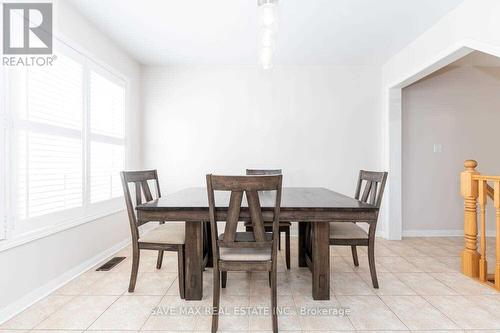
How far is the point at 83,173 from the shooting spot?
8.86ft

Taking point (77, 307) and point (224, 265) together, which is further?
point (77, 307)

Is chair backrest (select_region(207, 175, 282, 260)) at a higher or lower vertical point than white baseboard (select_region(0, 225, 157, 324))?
higher

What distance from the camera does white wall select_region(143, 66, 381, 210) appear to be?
4.02 m

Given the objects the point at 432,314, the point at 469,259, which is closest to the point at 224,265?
the point at 432,314

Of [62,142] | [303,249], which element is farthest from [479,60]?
[62,142]

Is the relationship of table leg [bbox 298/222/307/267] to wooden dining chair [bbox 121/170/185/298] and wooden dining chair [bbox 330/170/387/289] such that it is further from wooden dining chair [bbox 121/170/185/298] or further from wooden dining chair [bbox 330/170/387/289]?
wooden dining chair [bbox 121/170/185/298]

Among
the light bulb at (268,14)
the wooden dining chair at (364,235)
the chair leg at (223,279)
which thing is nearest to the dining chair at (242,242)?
the chair leg at (223,279)

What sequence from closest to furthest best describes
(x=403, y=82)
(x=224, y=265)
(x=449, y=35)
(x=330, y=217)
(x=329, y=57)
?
(x=224, y=265) < (x=330, y=217) < (x=449, y=35) < (x=403, y=82) < (x=329, y=57)

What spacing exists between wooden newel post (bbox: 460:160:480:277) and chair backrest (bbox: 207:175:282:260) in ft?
6.94

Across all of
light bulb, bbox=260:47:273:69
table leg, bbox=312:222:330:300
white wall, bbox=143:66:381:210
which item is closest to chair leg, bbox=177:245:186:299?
table leg, bbox=312:222:330:300

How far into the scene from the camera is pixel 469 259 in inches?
101

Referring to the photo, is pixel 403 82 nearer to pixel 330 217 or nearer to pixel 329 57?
pixel 329 57

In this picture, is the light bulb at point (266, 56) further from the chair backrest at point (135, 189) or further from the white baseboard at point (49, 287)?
the white baseboard at point (49, 287)

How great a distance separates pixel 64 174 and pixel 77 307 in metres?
1.10
